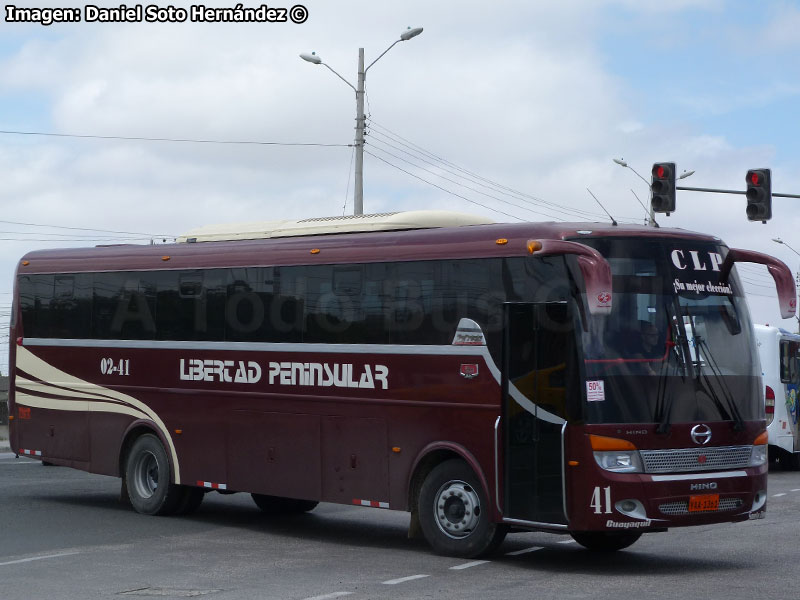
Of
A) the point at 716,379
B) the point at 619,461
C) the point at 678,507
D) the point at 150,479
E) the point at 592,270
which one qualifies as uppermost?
the point at 592,270

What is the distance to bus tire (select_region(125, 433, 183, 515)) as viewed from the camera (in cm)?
1719

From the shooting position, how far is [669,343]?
12492 millimetres

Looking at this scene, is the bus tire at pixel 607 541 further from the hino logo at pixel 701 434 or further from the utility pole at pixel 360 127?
the utility pole at pixel 360 127

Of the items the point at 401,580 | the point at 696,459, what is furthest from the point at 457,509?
the point at 696,459

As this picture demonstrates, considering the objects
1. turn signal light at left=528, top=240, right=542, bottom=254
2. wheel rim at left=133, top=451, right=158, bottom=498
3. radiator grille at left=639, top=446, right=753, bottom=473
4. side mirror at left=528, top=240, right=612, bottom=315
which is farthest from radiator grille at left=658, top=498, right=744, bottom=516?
wheel rim at left=133, top=451, right=158, bottom=498

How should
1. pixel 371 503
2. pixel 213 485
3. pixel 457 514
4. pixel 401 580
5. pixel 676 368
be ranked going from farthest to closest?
pixel 213 485 < pixel 371 503 < pixel 457 514 < pixel 676 368 < pixel 401 580

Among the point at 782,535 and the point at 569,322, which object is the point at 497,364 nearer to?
the point at 569,322

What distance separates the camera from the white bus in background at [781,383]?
84.9 ft

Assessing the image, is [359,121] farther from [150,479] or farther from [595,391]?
[595,391]

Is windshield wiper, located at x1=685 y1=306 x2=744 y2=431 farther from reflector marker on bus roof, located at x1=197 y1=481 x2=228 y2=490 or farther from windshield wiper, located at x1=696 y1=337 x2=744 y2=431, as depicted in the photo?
reflector marker on bus roof, located at x1=197 y1=481 x2=228 y2=490

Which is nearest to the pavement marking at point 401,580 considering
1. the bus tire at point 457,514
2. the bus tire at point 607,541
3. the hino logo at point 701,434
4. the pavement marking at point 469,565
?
the pavement marking at point 469,565

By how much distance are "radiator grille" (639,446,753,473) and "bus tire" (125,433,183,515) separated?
23.4 ft

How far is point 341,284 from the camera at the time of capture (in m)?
14.8

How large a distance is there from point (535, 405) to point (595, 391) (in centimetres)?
67
